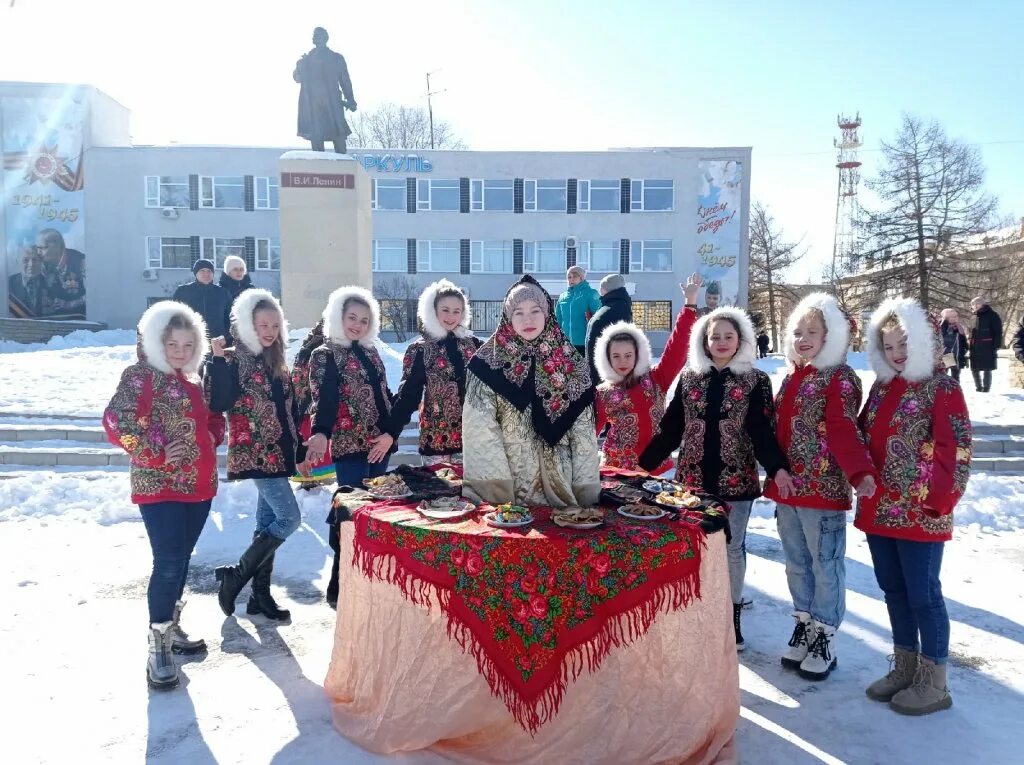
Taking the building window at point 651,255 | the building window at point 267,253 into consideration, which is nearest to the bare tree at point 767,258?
the building window at point 651,255

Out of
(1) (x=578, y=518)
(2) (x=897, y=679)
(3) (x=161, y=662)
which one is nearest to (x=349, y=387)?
(3) (x=161, y=662)

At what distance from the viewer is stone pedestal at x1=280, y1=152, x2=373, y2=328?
12852 mm

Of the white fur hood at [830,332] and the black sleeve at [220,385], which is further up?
the white fur hood at [830,332]

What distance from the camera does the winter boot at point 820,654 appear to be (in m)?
3.75

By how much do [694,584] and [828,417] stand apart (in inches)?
51.8

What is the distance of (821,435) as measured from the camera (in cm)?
370

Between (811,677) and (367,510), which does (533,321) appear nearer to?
(367,510)

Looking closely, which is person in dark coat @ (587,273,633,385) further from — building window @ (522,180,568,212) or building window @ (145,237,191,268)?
building window @ (145,237,191,268)

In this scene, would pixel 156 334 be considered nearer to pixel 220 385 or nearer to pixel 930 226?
pixel 220 385

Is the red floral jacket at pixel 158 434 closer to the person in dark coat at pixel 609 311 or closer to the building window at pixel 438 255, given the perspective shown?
the person in dark coat at pixel 609 311

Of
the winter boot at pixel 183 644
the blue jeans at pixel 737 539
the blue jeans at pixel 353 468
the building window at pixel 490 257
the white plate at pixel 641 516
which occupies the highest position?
the building window at pixel 490 257

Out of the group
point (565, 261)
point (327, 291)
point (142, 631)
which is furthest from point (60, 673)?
point (565, 261)

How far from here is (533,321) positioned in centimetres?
329

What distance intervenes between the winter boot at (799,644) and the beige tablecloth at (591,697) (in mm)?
985
